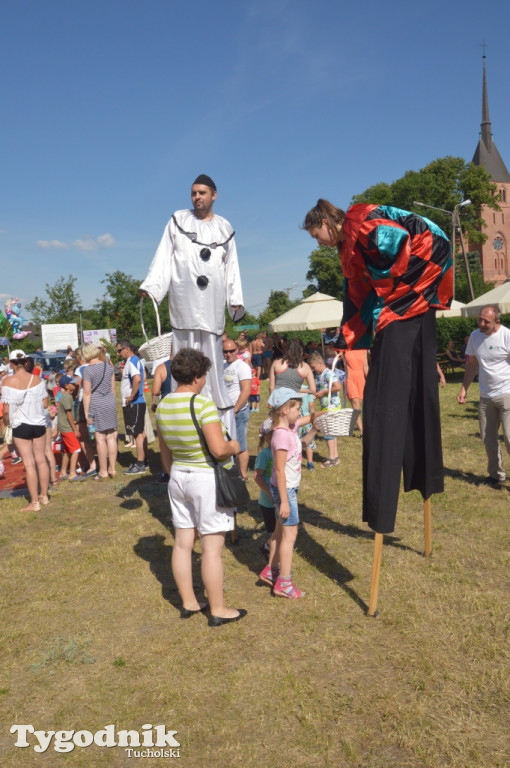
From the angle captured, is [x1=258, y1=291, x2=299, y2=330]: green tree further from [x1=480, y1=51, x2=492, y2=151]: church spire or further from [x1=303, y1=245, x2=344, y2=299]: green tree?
[x1=480, y1=51, x2=492, y2=151]: church spire

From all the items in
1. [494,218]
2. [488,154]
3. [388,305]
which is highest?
[488,154]

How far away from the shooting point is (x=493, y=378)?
6.48 m

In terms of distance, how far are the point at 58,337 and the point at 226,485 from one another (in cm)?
3407

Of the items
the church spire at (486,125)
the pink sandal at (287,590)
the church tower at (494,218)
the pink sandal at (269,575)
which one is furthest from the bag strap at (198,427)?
the church spire at (486,125)

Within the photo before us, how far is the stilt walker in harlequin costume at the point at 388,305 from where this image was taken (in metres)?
3.69

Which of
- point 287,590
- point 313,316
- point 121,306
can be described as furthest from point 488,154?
point 287,590

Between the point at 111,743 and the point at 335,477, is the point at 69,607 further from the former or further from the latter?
the point at 335,477

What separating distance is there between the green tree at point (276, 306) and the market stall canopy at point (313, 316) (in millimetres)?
43997

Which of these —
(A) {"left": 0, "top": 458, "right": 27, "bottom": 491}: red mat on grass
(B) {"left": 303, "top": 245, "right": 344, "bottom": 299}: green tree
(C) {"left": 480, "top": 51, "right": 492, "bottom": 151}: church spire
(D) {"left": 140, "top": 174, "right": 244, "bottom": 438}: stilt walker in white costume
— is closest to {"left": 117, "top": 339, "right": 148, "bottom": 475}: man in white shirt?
(A) {"left": 0, "top": 458, "right": 27, "bottom": 491}: red mat on grass

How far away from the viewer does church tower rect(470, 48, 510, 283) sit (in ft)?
253

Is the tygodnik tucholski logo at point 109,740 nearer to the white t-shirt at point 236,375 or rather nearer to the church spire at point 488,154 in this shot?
the white t-shirt at point 236,375

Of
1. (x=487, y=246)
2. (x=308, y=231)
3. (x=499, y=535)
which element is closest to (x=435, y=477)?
(x=499, y=535)

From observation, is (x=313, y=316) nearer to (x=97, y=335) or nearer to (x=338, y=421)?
(x=338, y=421)

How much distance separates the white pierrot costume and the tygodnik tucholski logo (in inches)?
104
